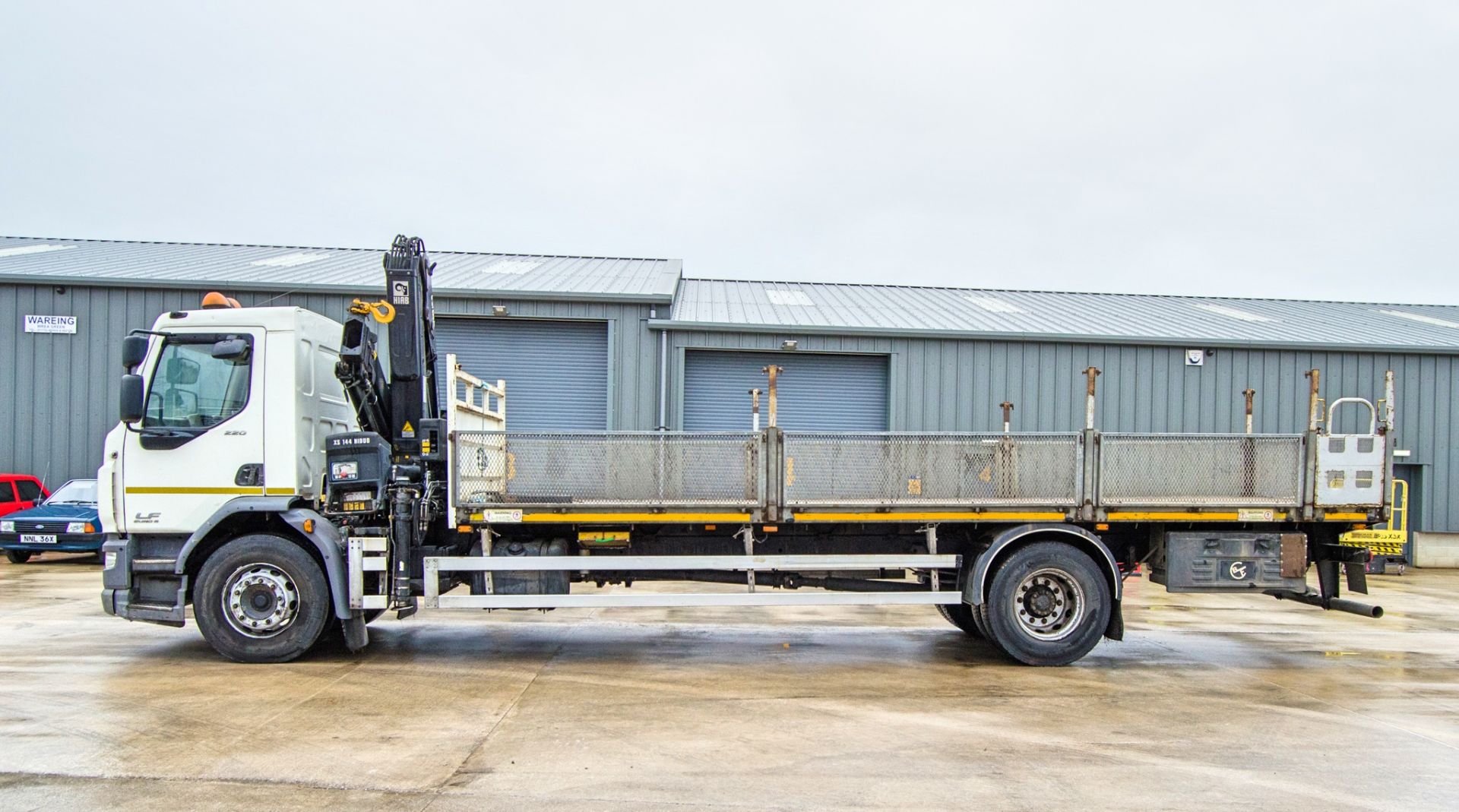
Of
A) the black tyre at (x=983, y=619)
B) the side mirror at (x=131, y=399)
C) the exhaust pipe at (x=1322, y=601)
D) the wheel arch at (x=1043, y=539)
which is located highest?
the side mirror at (x=131, y=399)

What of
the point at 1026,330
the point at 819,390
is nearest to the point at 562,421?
the point at 819,390

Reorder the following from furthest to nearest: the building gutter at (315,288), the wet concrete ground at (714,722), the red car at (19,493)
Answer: the building gutter at (315,288) < the red car at (19,493) < the wet concrete ground at (714,722)

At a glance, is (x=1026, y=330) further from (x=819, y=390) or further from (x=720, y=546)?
(x=720, y=546)

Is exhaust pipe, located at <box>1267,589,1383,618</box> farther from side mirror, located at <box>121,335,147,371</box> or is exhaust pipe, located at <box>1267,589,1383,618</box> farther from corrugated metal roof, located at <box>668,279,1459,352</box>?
corrugated metal roof, located at <box>668,279,1459,352</box>

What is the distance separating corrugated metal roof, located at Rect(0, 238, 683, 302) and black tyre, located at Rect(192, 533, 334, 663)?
406 inches

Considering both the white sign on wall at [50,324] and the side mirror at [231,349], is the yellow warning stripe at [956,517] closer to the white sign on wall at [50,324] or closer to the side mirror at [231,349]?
the side mirror at [231,349]

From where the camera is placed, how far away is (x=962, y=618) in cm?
950

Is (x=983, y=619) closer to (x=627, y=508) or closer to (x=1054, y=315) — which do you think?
(x=627, y=508)

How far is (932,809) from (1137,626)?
7029 mm

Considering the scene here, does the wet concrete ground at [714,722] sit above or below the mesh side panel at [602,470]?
below

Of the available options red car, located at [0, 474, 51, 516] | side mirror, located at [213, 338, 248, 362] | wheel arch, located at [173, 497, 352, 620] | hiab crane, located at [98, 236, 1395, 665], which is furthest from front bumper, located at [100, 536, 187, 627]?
red car, located at [0, 474, 51, 516]

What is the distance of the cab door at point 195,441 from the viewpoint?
770cm

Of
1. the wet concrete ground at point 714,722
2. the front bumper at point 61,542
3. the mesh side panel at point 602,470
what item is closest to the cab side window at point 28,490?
the front bumper at point 61,542

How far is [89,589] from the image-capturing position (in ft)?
41.4
